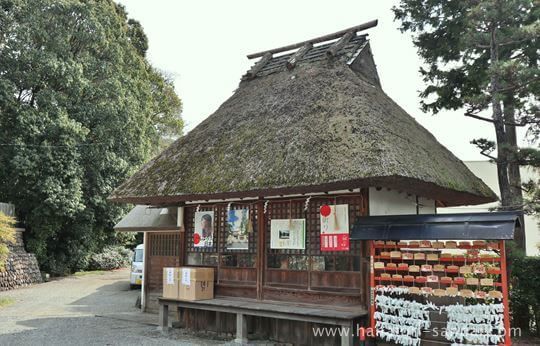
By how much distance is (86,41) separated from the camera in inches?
865

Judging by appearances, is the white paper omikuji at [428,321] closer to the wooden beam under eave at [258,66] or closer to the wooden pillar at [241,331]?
the wooden pillar at [241,331]

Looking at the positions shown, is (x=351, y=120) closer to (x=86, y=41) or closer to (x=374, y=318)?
(x=374, y=318)

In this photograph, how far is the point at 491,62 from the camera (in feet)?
35.3

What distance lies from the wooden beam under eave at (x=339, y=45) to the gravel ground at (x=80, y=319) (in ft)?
24.1

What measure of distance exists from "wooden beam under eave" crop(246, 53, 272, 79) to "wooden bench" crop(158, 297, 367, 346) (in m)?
6.68

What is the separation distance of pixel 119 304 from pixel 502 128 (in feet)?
41.2

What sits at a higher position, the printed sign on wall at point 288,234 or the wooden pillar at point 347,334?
the printed sign on wall at point 288,234

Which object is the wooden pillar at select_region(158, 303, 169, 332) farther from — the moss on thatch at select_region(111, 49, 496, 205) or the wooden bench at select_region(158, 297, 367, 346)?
the moss on thatch at select_region(111, 49, 496, 205)

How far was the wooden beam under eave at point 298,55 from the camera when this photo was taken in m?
12.3

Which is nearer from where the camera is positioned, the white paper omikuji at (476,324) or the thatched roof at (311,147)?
the white paper omikuji at (476,324)

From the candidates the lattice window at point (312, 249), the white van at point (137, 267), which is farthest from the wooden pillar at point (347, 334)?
the white van at point (137, 267)

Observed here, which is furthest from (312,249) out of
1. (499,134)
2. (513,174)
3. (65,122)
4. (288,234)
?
(65,122)

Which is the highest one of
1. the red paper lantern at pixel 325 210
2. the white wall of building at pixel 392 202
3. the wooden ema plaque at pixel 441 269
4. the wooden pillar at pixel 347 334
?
the white wall of building at pixel 392 202

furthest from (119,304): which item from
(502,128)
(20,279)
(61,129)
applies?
(502,128)
